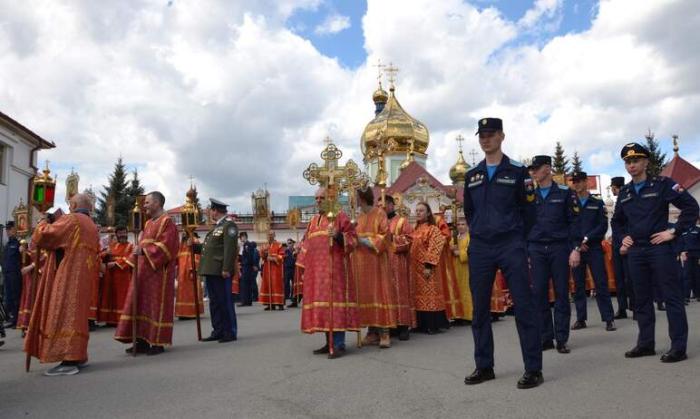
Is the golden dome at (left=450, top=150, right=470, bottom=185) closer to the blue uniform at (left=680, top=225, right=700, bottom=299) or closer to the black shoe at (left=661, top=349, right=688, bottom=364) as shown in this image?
the blue uniform at (left=680, top=225, right=700, bottom=299)

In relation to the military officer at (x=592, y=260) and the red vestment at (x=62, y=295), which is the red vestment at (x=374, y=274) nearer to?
the military officer at (x=592, y=260)

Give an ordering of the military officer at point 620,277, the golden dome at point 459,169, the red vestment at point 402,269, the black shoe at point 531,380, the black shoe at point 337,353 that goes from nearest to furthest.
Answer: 1. the black shoe at point 531,380
2. the black shoe at point 337,353
3. the red vestment at point 402,269
4. the military officer at point 620,277
5. the golden dome at point 459,169

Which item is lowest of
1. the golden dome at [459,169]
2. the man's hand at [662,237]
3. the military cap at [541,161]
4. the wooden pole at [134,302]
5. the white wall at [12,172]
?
the wooden pole at [134,302]

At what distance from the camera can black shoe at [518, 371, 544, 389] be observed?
443cm

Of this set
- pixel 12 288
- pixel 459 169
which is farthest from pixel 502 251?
pixel 459 169

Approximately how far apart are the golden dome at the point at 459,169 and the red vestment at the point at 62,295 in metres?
42.8

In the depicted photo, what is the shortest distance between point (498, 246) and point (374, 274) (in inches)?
113

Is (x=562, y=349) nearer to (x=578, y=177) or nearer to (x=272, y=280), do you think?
(x=578, y=177)

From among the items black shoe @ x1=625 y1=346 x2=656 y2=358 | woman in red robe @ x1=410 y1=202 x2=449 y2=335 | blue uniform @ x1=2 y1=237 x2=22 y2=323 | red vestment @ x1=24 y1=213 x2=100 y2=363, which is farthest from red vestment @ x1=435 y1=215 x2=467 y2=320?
blue uniform @ x1=2 y1=237 x2=22 y2=323

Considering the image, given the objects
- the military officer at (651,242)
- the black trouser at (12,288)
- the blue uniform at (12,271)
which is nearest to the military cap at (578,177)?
the military officer at (651,242)

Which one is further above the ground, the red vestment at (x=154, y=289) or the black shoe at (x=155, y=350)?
the red vestment at (x=154, y=289)

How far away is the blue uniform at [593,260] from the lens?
780 cm

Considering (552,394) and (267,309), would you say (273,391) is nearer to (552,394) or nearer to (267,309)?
(552,394)

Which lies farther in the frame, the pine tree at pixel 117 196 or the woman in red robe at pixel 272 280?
the pine tree at pixel 117 196
